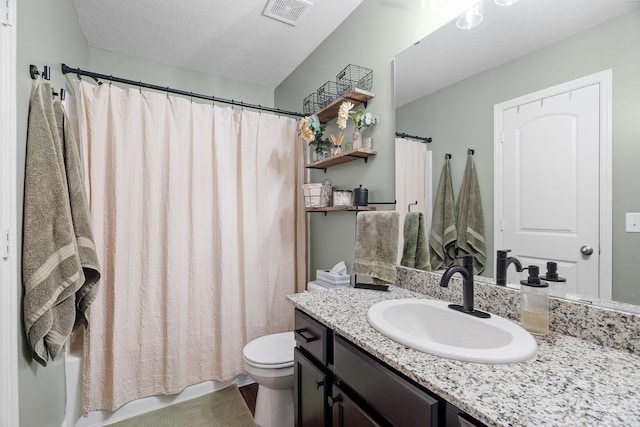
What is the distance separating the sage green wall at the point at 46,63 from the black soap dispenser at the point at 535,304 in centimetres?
178

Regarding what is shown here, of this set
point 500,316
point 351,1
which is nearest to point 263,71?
point 351,1

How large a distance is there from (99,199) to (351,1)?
193 cm

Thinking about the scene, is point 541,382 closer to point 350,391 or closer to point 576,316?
point 576,316

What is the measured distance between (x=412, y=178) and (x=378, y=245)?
0.38 metres

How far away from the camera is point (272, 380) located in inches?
61.4

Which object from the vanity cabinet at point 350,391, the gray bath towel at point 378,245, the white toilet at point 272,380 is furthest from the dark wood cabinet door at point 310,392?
the gray bath towel at point 378,245

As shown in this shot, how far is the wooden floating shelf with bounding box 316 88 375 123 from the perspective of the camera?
1690 millimetres

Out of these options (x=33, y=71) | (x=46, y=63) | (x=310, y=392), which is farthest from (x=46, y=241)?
(x=310, y=392)

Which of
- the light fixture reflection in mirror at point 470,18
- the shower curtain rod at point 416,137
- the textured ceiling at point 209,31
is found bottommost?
the shower curtain rod at point 416,137

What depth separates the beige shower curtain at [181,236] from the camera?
1.76 metres

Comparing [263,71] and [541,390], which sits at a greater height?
[263,71]

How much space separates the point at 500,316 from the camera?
41.8 inches

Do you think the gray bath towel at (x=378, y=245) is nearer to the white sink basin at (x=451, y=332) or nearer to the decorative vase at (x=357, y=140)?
the white sink basin at (x=451, y=332)

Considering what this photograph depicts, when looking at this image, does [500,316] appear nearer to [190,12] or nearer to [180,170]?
[180,170]
